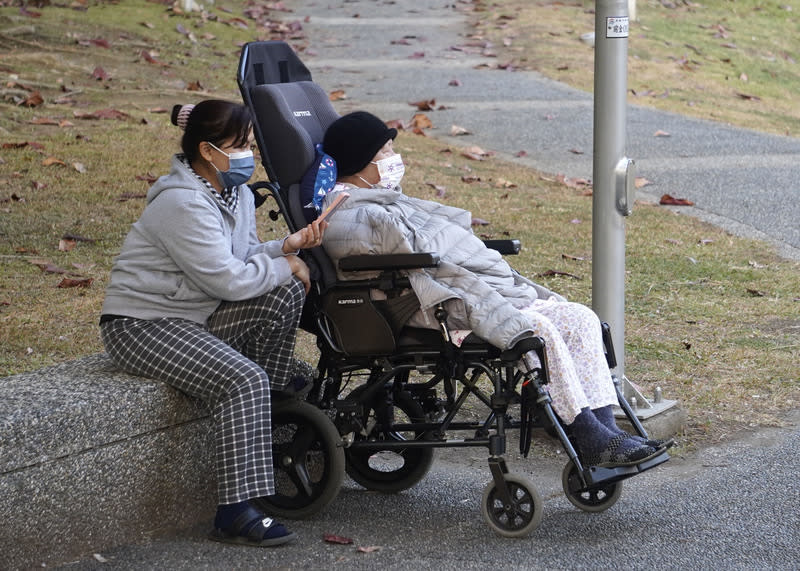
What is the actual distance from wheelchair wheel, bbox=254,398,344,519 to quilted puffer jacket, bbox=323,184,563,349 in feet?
1.61

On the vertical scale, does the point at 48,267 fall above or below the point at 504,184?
above

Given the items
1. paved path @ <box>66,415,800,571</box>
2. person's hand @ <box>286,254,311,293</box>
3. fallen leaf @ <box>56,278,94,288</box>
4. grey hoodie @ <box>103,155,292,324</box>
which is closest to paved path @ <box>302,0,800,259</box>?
paved path @ <box>66,415,800,571</box>

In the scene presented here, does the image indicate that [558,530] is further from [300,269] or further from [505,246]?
[300,269]

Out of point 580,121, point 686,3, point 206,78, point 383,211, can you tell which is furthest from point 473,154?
point 686,3

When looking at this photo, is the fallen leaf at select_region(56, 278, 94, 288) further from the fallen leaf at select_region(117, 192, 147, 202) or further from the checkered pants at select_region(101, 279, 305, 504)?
the checkered pants at select_region(101, 279, 305, 504)

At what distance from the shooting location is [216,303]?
411 centimetres

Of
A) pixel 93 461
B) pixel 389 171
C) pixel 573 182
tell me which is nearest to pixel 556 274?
pixel 573 182

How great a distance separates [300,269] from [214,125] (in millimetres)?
583

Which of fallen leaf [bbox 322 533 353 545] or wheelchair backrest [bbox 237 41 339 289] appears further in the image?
wheelchair backrest [bbox 237 41 339 289]

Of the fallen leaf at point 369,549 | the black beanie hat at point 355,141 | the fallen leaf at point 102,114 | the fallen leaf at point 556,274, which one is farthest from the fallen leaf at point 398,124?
the fallen leaf at point 369,549

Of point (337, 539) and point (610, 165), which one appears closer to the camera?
point (337, 539)

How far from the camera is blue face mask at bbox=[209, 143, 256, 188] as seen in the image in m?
4.11

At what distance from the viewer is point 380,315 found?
4.12m

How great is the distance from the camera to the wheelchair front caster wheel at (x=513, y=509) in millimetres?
3951
